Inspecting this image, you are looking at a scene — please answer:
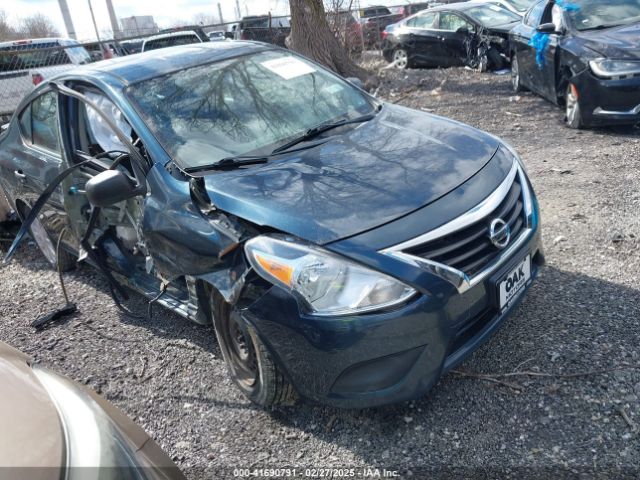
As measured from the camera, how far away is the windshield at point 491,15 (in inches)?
424

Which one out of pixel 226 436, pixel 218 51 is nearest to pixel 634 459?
pixel 226 436

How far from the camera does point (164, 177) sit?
288 centimetres

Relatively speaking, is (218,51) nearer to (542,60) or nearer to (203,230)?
(203,230)

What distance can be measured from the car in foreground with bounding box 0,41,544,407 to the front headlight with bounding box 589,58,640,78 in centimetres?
303

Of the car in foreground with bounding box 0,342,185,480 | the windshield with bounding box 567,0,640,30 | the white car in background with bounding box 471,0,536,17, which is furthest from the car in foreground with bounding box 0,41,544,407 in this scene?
the white car in background with bounding box 471,0,536,17

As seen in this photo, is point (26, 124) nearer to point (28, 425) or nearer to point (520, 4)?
point (28, 425)

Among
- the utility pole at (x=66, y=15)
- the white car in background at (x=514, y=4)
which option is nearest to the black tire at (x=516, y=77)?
the white car in background at (x=514, y=4)

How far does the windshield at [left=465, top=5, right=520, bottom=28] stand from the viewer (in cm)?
1076

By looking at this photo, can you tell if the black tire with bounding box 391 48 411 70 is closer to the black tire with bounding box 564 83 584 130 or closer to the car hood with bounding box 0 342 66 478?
the black tire with bounding box 564 83 584 130

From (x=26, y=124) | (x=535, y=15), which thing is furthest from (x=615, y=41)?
(x=26, y=124)

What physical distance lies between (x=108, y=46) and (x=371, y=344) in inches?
608

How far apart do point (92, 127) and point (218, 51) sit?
3.24 feet

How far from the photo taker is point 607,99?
561cm

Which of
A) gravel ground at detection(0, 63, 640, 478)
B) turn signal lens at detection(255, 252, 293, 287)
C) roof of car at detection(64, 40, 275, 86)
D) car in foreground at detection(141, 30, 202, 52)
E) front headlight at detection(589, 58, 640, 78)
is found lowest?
gravel ground at detection(0, 63, 640, 478)
